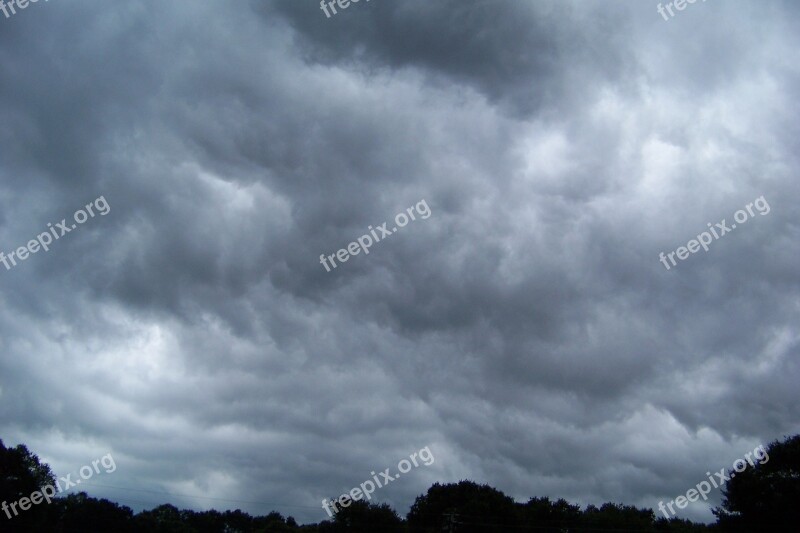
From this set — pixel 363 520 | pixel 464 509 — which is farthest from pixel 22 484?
pixel 464 509

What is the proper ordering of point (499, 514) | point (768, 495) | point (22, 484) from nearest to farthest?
point (768, 495) → point (22, 484) → point (499, 514)

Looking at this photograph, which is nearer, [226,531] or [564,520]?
[564,520]

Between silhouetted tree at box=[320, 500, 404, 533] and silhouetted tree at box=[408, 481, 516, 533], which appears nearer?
silhouetted tree at box=[320, 500, 404, 533]

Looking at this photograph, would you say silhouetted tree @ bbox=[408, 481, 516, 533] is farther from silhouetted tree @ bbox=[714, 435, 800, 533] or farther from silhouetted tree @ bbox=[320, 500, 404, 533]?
silhouetted tree @ bbox=[714, 435, 800, 533]

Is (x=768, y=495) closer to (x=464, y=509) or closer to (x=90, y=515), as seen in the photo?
(x=464, y=509)

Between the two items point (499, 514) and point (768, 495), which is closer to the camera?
point (768, 495)

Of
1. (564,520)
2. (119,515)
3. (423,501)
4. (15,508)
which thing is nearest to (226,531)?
(119,515)

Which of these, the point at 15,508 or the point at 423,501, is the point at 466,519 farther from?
the point at 15,508

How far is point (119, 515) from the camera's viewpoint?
447ft

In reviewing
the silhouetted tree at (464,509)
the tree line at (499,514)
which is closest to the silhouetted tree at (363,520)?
the tree line at (499,514)

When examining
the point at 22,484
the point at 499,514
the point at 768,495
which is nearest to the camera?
the point at 768,495

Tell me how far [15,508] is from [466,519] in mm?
72758

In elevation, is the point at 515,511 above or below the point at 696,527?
above

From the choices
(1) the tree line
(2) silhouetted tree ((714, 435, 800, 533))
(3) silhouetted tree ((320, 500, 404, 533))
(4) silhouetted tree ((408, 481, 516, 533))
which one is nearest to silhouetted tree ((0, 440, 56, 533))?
(1) the tree line
